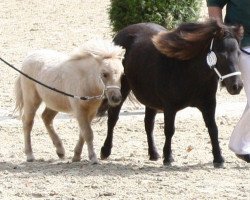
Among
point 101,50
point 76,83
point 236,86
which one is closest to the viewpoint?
point 236,86

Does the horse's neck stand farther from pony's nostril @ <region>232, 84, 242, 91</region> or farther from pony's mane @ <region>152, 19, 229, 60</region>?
pony's nostril @ <region>232, 84, 242, 91</region>

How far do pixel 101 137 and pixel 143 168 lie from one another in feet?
7.73

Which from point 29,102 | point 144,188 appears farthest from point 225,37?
point 29,102

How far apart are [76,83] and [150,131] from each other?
4.37ft

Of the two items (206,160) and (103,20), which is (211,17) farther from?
(103,20)

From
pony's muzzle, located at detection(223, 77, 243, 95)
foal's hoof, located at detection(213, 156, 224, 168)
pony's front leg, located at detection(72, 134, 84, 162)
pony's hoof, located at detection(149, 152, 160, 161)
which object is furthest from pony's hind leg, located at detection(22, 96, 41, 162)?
pony's muzzle, located at detection(223, 77, 243, 95)

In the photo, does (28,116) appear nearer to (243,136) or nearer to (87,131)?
(87,131)

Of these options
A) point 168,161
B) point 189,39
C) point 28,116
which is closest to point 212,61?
point 189,39

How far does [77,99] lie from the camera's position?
357 inches

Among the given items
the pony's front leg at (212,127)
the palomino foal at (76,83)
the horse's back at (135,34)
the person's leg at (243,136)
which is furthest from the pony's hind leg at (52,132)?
the person's leg at (243,136)

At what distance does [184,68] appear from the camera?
8.73 metres

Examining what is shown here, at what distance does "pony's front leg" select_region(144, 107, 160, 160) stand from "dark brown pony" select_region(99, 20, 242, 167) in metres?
0.62

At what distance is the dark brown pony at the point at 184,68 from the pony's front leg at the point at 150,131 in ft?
2.04

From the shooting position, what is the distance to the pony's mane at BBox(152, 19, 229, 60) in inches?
332
